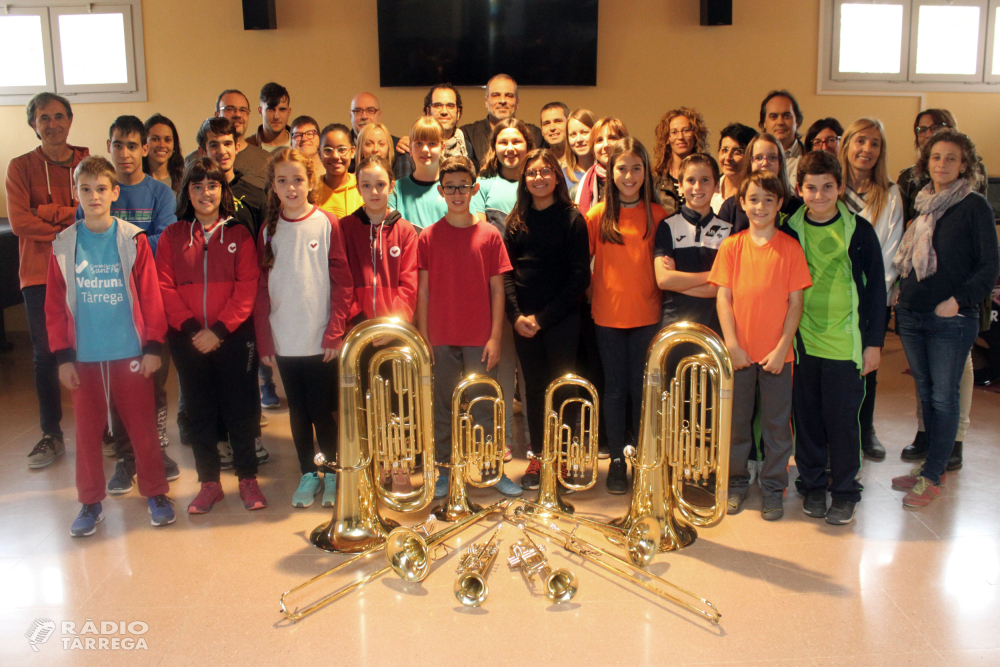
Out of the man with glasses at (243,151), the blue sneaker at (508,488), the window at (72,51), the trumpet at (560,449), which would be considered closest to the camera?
the trumpet at (560,449)

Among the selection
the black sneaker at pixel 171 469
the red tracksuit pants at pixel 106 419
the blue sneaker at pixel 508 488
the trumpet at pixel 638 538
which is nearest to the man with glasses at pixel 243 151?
the red tracksuit pants at pixel 106 419

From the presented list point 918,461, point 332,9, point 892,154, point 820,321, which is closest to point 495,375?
point 820,321

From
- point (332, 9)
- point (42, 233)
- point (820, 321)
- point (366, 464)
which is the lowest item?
point (366, 464)

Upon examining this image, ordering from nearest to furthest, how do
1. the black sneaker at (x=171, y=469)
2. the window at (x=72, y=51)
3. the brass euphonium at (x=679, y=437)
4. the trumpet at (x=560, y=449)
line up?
the brass euphonium at (x=679, y=437) → the trumpet at (x=560, y=449) → the black sneaker at (x=171, y=469) → the window at (x=72, y=51)

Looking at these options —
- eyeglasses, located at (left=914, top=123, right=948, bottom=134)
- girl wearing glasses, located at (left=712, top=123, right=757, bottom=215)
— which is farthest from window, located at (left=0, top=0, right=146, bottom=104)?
eyeglasses, located at (left=914, top=123, right=948, bottom=134)

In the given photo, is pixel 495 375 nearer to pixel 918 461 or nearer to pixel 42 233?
pixel 918 461

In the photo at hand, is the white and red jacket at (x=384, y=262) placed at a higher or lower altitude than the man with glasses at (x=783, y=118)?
lower

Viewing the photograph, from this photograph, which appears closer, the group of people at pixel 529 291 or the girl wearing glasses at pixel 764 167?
the group of people at pixel 529 291

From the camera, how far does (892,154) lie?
708 cm

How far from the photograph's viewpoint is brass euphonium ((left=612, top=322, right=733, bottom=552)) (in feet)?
9.02

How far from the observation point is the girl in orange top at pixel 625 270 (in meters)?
3.40

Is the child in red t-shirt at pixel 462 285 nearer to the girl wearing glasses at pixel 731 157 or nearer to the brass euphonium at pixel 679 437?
the brass euphonium at pixel 679 437

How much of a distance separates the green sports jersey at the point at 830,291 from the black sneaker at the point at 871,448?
3.46 ft

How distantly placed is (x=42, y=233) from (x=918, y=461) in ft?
15.2
